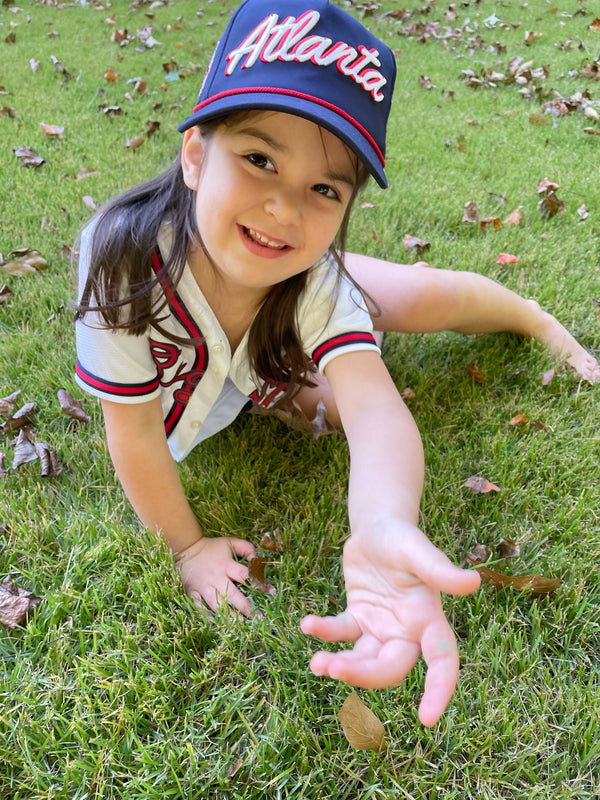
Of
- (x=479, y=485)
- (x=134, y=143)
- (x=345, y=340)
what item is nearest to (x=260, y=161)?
(x=345, y=340)

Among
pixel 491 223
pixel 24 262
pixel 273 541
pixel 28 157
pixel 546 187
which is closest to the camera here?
pixel 273 541

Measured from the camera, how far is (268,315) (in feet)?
5.00

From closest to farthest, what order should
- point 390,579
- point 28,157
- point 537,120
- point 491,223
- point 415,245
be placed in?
1. point 390,579
2. point 415,245
3. point 491,223
4. point 28,157
5. point 537,120

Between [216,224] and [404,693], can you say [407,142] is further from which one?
[404,693]

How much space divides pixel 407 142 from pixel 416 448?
2.98 meters

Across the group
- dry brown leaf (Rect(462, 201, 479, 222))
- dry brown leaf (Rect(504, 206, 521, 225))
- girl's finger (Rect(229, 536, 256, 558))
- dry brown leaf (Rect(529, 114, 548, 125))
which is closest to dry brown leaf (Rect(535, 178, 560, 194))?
dry brown leaf (Rect(504, 206, 521, 225))

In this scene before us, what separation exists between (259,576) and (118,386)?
56 centimetres

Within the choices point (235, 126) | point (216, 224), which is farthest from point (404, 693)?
point (235, 126)

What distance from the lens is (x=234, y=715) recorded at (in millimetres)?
1177

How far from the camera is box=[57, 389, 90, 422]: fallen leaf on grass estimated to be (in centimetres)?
189

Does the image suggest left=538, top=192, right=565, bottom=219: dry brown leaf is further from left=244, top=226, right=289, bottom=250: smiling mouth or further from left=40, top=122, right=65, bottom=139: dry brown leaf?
left=40, top=122, right=65, bottom=139: dry brown leaf

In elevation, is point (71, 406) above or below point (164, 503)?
below

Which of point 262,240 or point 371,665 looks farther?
point 262,240

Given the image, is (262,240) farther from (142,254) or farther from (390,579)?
(390,579)
